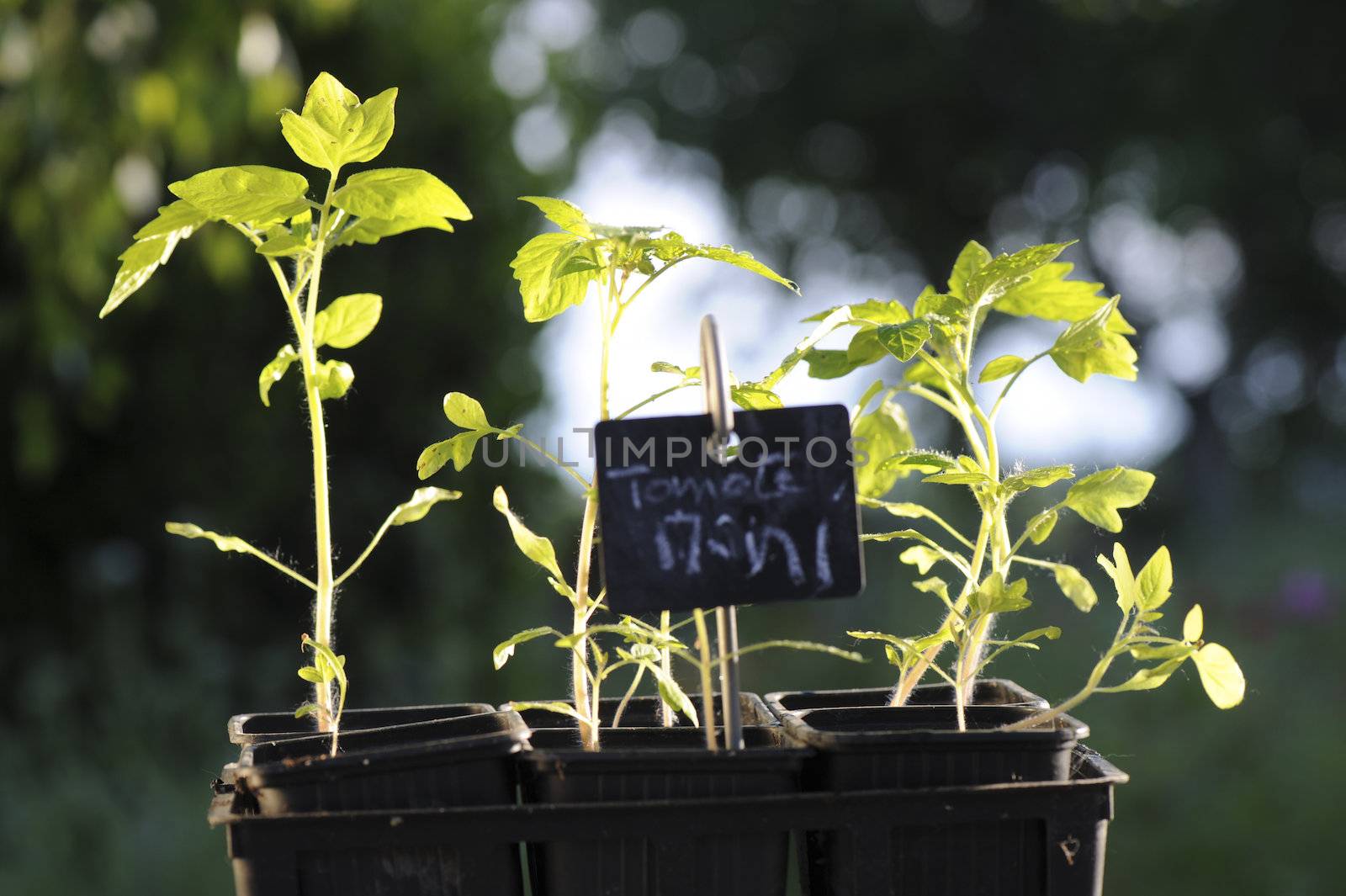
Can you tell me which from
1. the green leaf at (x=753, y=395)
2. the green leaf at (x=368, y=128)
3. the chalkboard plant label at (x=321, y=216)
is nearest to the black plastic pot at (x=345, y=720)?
the chalkboard plant label at (x=321, y=216)

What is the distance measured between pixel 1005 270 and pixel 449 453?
410 mm

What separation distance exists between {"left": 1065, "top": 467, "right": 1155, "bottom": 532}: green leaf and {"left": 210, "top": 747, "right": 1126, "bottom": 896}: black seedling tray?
18 centimetres

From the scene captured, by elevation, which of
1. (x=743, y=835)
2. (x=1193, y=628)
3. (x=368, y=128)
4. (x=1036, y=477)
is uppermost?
(x=368, y=128)

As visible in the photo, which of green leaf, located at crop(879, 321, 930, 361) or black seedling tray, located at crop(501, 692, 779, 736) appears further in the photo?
black seedling tray, located at crop(501, 692, 779, 736)

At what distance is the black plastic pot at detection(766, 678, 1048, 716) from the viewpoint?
954 millimetres

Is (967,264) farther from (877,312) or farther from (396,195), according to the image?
(396,195)

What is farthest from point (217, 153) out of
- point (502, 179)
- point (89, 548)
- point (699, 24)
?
point (699, 24)

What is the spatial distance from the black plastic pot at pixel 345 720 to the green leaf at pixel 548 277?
0.95 ft

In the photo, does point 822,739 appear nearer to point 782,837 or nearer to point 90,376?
point 782,837

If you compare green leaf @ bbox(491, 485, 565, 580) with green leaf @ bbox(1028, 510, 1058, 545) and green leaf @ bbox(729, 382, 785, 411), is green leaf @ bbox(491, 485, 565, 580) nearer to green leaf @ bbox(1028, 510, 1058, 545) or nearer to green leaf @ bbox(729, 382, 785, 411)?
green leaf @ bbox(729, 382, 785, 411)

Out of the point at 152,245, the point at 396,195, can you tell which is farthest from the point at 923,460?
the point at 152,245

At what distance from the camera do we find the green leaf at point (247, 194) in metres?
0.79

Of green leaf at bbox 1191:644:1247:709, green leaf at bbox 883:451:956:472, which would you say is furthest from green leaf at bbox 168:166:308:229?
green leaf at bbox 1191:644:1247:709

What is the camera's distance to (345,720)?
0.94 meters
